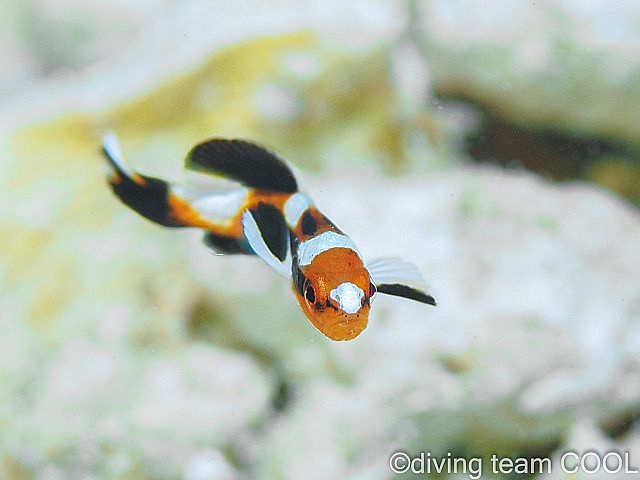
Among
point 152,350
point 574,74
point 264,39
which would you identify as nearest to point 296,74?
point 264,39

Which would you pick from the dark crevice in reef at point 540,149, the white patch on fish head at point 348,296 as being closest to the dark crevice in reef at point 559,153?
the dark crevice in reef at point 540,149

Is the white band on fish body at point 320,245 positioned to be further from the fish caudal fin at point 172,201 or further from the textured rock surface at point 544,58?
the textured rock surface at point 544,58

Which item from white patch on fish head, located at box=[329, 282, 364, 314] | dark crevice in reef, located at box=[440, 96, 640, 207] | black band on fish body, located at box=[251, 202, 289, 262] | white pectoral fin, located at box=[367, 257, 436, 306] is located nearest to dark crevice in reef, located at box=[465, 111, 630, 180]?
dark crevice in reef, located at box=[440, 96, 640, 207]

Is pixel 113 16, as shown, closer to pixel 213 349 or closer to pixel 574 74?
pixel 213 349

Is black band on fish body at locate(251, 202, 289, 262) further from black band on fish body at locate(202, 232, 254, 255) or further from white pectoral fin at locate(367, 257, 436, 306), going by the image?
white pectoral fin at locate(367, 257, 436, 306)

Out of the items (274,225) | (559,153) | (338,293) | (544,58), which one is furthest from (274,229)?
(559,153)

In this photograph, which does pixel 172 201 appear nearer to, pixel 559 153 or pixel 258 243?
pixel 258 243
